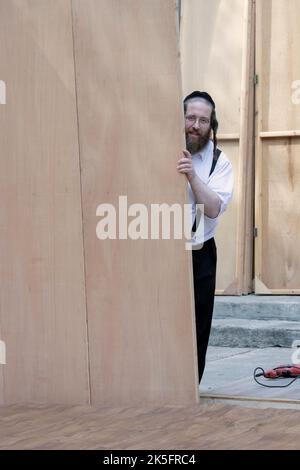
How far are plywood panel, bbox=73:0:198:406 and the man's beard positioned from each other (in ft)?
1.12

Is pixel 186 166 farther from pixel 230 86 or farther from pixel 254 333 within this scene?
pixel 230 86

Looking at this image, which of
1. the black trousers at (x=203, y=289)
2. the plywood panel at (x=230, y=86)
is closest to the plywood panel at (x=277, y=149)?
the plywood panel at (x=230, y=86)

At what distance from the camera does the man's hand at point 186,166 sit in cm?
609

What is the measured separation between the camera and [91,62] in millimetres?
6219

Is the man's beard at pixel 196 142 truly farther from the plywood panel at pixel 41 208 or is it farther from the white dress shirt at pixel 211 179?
the plywood panel at pixel 41 208

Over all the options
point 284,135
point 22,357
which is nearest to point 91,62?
point 22,357

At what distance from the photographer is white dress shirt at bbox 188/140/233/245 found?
636cm

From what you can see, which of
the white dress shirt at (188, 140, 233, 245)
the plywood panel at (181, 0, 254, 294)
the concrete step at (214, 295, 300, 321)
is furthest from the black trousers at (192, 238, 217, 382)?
the plywood panel at (181, 0, 254, 294)

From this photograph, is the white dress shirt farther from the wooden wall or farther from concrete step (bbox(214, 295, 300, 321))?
concrete step (bbox(214, 295, 300, 321))

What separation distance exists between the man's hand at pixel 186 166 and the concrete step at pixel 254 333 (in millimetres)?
2900

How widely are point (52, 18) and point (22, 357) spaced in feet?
6.39

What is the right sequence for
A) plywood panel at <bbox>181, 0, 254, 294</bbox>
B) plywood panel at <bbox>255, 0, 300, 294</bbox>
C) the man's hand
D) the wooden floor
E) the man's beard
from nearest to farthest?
the wooden floor → the man's hand → the man's beard → plywood panel at <bbox>255, 0, 300, 294</bbox> → plywood panel at <bbox>181, 0, 254, 294</bbox>

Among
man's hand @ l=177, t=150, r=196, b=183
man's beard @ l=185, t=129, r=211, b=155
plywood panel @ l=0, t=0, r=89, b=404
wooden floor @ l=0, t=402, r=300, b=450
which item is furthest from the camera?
man's beard @ l=185, t=129, r=211, b=155

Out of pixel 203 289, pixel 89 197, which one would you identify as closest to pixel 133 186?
pixel 89 197
